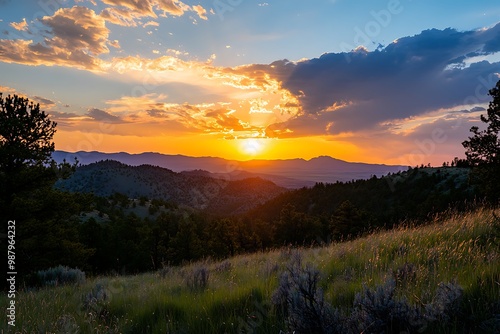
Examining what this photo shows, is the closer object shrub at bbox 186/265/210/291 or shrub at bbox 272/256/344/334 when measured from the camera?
shrub at bbox 272/256/344/334

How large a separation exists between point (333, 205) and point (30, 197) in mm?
88562

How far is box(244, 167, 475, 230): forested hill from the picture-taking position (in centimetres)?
4409

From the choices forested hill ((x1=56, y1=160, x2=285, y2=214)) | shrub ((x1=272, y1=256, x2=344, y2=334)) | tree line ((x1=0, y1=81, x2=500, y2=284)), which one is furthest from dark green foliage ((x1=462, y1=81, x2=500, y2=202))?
forested hill ((x1=56, y1=160, x2=285, y2=214))

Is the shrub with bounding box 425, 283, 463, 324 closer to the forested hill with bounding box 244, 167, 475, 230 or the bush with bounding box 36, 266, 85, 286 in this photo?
the bush with bounding box 36, 266, 85, 286

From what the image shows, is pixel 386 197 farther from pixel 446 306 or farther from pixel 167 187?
pixel 167 187

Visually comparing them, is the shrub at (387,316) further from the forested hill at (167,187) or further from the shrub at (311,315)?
the forested hill at (167,187)

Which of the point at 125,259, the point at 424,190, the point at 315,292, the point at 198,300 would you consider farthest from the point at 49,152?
the point at 424,190

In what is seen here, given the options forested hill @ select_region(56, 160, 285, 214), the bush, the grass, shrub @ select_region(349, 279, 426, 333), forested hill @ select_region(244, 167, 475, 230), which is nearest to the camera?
shrub @ select_region(349, 279, 426, 333)

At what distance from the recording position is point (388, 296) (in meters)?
3.08

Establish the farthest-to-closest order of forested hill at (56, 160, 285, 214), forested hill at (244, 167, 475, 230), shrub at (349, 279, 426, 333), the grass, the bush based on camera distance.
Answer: forested hill at (56, 160, 285, 214)
forested hill at (244, 167, 475, 230)
the bush
the grass
shrub at (349, 279, 426, 333)

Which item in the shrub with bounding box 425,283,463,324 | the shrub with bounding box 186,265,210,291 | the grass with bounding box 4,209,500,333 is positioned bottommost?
the shrub with bounding box 186,265,210,291

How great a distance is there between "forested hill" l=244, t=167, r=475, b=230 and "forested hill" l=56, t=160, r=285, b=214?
30.9m

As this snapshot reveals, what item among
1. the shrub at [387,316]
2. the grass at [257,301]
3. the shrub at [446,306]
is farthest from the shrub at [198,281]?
the shrub at [446,306]

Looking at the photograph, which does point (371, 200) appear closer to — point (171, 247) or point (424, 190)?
point (424, 190)
